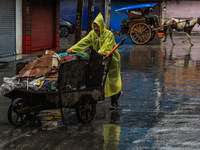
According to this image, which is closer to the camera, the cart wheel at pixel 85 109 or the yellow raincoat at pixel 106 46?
the cart wheel at pixel 85 109

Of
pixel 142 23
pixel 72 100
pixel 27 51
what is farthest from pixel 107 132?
pixel 142 23

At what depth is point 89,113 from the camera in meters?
7.09

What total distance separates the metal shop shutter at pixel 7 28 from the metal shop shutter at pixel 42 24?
1743mm

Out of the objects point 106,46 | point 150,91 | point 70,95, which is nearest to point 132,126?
point 70,95

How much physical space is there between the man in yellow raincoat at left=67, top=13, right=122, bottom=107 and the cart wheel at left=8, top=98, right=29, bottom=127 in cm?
140

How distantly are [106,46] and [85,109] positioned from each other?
1209 mm

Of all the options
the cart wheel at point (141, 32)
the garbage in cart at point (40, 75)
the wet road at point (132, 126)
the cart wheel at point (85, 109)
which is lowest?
the wet road at point (132, 126)

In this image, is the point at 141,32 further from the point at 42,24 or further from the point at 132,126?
the point at 132,126

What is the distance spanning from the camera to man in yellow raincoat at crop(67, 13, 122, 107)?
295 inches

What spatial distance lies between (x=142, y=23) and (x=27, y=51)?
27.1ft

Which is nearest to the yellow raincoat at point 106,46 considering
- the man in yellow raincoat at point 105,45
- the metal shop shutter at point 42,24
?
the man in yellow raincoat at point 105,45

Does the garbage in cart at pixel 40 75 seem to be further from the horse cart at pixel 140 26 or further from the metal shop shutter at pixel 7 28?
the horse cart at pixel 140 26

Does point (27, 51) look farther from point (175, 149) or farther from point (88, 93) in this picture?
point (175, 149)

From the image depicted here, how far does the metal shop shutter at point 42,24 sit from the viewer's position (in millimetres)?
19625
